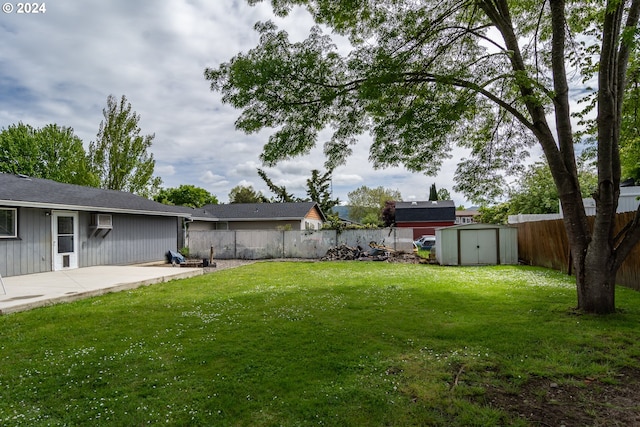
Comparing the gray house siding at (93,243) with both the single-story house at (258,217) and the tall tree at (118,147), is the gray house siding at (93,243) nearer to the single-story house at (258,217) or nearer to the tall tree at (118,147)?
the single-story house at (258,217)

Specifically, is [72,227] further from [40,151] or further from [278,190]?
[278,190]

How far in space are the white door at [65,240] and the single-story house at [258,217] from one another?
11.0 meters

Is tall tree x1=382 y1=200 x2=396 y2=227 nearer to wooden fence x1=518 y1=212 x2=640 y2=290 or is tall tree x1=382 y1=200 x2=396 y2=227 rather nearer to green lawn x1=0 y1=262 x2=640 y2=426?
wooden fence x1=518 y1=212 x2=640 y2=290

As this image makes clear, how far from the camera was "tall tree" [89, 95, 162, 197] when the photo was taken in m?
25.6

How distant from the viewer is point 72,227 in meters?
12.0

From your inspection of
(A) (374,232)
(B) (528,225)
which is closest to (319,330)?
(B) (528,225)

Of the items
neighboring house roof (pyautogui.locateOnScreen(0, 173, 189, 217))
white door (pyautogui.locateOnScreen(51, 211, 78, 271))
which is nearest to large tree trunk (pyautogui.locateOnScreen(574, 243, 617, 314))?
neighboring house roof (pyautogui.locateOnScreen(0, 173, 189, 217))

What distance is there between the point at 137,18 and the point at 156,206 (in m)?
9.77

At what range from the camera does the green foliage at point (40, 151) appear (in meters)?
28.6

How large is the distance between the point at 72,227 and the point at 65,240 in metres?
0.50

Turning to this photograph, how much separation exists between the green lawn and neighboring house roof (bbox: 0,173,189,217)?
5.29m

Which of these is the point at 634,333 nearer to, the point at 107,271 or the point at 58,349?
the point at 58,349

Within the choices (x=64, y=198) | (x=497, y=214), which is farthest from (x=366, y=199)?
(x=64, y=198)

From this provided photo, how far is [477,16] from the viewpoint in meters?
7.47
